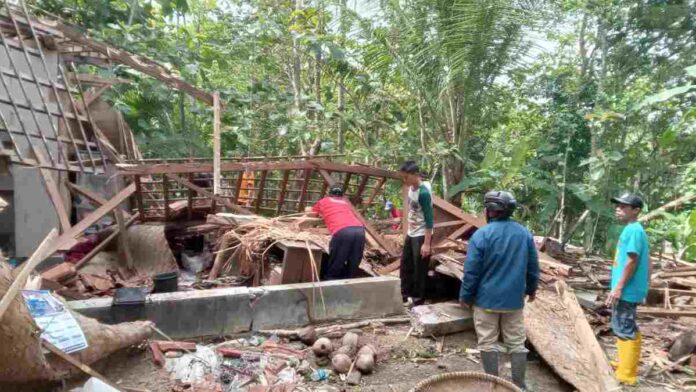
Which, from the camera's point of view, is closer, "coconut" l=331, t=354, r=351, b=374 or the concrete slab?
"coconut" l=331, t=354, r=351, b=374

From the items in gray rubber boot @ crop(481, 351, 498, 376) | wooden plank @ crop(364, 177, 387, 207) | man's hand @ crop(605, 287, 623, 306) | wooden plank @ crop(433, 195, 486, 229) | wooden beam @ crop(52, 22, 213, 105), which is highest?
wooden beam @ crop(52, 22, 213, 105)

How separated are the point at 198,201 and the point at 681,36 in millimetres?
13628

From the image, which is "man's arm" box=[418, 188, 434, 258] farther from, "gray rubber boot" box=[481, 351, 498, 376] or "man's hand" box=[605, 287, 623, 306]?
"man's hand" box=[605, 287, 623, 306]

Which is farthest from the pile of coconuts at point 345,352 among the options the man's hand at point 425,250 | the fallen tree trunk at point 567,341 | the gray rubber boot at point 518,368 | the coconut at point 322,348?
the fallen tree trunk at point 567,341

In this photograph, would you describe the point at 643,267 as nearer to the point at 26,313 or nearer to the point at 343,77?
the point at 26,313

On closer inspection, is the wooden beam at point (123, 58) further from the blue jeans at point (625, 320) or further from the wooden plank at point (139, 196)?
the blue jeans at point (625, 320)

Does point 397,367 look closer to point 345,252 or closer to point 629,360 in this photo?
point 345,252

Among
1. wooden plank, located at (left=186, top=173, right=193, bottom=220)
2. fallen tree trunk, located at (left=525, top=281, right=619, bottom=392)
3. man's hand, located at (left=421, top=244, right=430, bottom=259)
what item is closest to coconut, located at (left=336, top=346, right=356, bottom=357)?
man's hand, located at (left=421, top=244, right=430, bottom=259)

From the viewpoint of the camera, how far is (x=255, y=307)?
5.52 metres

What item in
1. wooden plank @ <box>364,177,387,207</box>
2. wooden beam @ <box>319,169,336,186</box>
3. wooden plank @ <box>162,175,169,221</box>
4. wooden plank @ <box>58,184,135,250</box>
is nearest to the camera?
wooden plank @ <box>58,184,135,250</box>

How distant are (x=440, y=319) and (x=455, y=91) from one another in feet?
16.9

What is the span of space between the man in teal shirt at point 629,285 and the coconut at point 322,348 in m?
2.86

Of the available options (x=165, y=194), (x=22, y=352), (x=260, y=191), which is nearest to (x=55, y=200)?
(x=165, y=194)

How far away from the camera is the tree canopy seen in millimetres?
9180
